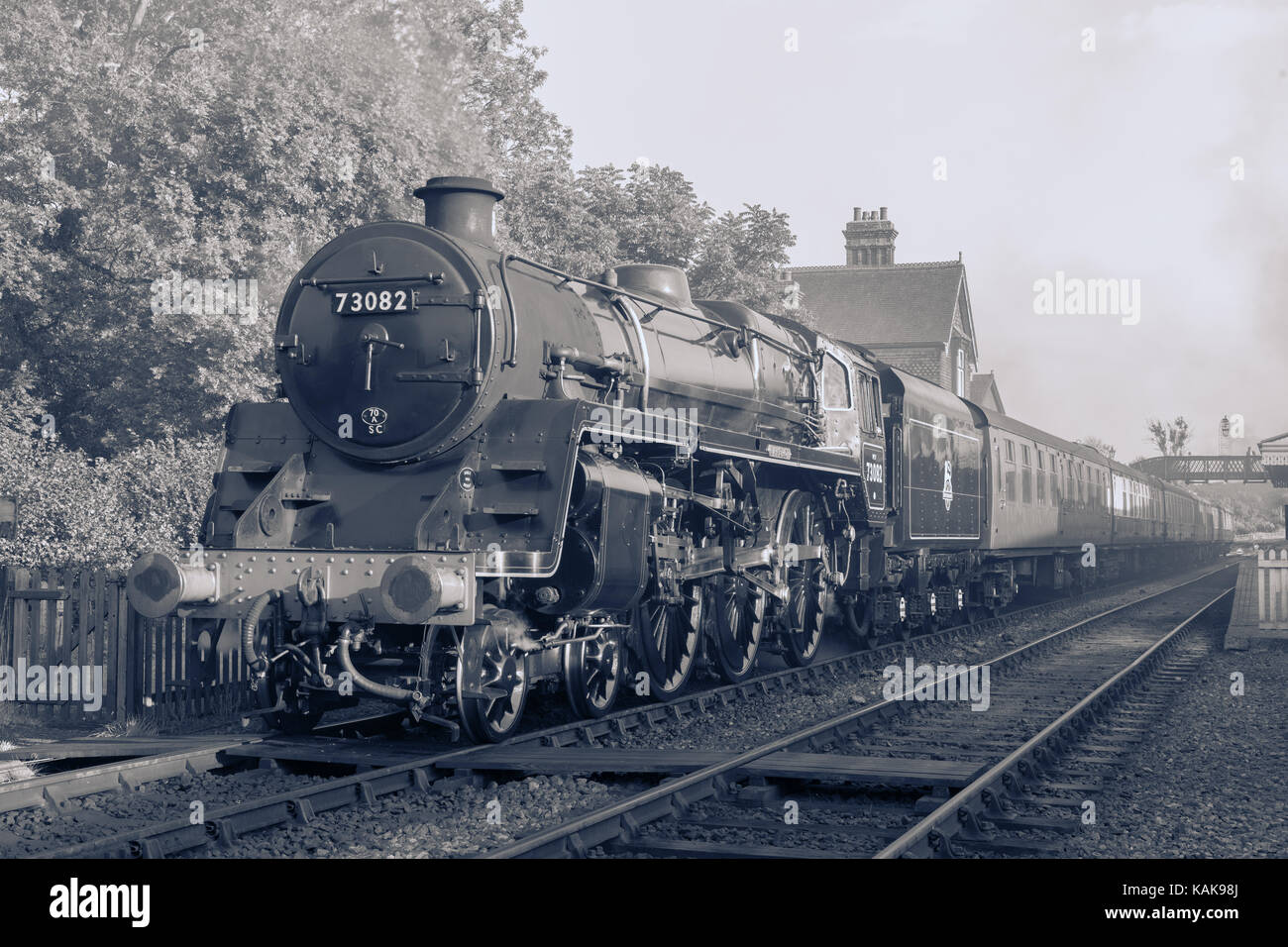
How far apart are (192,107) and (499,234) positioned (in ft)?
14.8

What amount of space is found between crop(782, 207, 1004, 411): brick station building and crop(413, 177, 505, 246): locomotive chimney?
1354 inches

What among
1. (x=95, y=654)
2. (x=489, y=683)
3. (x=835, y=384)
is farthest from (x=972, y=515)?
(x=95, y=654)

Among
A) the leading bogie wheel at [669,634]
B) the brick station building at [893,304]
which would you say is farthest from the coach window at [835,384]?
the brick station building at [893,304]

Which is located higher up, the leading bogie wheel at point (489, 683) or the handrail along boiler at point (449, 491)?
the handrail along boiler at point (449, 491)

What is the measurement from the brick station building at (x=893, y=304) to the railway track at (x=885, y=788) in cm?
3374

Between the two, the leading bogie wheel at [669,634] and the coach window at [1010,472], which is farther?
the coach window at [1010,472]

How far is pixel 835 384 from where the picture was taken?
1235cm

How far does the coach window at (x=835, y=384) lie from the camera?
476 inches

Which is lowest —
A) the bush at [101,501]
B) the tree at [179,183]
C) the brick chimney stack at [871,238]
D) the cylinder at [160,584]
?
the cylinder at [160,584]

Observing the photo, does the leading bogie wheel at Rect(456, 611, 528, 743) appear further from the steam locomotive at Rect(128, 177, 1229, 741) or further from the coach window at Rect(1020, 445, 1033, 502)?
the coach window at Rect(1020, 445, 1033, 502)

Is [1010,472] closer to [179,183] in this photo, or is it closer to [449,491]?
[179,183]

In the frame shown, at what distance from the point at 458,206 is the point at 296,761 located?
11.9 ft

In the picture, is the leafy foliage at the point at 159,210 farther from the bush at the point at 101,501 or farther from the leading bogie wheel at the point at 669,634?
the leading bogie wheel at the point at 669,634

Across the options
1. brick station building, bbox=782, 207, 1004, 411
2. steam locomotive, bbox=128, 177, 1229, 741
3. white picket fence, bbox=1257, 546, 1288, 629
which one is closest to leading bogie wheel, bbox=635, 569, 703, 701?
steam locomotive, bbox=128, 177, 1229, 741
